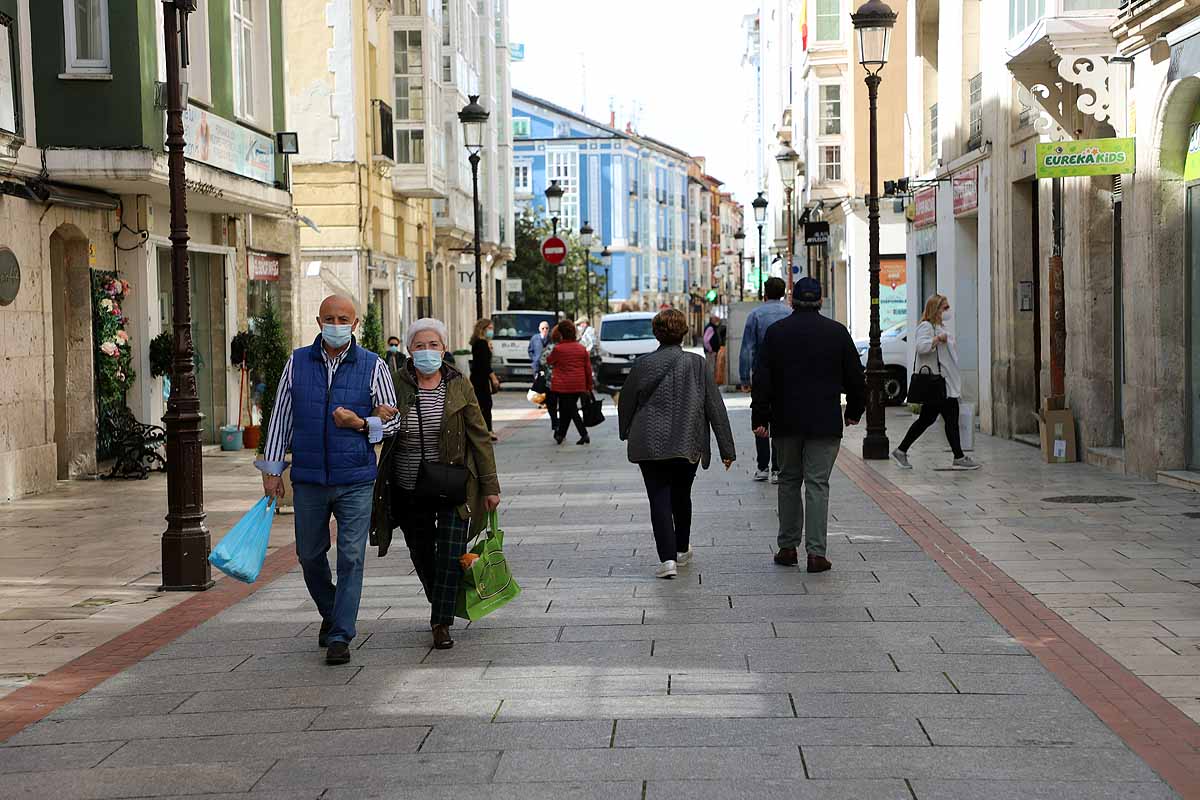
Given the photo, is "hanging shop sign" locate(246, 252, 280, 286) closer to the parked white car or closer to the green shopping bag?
the parked white car

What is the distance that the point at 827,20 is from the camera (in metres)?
42.2

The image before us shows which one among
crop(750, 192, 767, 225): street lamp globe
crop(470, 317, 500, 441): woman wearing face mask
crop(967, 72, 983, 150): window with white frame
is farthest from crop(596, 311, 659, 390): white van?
crop(470, 317, 500, 441): woman wearing face mask

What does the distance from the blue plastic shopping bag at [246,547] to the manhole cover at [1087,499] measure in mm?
7903

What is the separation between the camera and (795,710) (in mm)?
6348

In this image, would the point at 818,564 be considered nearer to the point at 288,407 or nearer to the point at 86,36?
the point at 288,407

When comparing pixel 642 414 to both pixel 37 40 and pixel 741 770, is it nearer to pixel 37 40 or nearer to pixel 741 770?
pixel 741 770

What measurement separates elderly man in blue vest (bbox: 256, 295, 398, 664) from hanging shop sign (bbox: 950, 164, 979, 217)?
1665 centimetres

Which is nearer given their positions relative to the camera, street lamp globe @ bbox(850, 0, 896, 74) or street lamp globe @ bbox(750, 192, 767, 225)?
street lamp globe @ bbox(850, 0, 896, 74)

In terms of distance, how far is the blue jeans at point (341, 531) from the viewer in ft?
25.0

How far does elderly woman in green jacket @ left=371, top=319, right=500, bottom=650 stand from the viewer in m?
7.75

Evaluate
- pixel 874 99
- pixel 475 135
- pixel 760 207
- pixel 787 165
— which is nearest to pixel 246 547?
pixel 874 99

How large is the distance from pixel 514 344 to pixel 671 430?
30270 mm

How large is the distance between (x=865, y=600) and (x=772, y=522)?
12.1 feet

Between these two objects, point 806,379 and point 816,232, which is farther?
point 816,232
